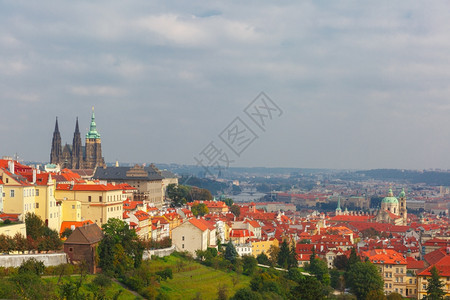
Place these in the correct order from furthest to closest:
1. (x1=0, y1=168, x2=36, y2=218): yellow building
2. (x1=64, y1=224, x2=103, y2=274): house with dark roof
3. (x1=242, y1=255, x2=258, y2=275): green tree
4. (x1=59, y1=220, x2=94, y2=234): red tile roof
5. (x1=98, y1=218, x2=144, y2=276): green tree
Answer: (x1=242, y1=255, x2=258, y2=275): green tree < (x1=59, y1=220, x2=94, y2=234): red tile roof < (x1=0, y1=168, x2=36, y2=218): yellow building < (x1=98, y1=218, x2=144, y2=276): green tree < (x1=64, y1=224, x2=103, y2=274): house with dark roof

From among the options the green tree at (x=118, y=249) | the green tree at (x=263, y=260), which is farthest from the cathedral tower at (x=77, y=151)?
the green tree at (x=118, y=249)

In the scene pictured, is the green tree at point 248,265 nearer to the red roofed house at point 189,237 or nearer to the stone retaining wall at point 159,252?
the red roofed house at point 189,237

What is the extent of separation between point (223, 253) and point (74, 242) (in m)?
23.8

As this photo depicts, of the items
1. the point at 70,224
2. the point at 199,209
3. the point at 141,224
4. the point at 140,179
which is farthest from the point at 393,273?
the point at 140,179

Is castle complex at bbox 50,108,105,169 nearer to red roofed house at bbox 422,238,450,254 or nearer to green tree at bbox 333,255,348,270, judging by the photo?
red roofed house at bbox 422,238,450,254

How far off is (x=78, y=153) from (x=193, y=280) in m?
99.9

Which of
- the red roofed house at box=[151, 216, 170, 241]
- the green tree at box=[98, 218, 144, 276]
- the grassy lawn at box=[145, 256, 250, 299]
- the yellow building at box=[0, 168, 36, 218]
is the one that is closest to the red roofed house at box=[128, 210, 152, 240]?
the red roofed house at box=[151, 216, 170, 241]

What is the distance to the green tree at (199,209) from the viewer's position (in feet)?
286

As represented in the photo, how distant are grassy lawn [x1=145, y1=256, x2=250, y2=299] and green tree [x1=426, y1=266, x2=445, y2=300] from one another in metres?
15.5

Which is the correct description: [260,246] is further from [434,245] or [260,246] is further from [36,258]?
[36,258]

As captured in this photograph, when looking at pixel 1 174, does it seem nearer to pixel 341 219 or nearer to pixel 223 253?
pixel 223 253

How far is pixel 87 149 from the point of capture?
15075 centimetres

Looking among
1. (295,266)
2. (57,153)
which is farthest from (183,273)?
(57,153)

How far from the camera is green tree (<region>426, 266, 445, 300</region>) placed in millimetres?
59487
